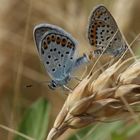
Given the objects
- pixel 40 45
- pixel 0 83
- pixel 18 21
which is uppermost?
pixel 40 45

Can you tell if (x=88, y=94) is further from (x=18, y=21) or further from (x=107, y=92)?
(x=18, y=21)

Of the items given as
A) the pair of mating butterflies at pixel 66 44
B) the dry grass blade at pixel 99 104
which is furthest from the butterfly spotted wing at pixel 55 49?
the dry grass blade at pixel 99 104

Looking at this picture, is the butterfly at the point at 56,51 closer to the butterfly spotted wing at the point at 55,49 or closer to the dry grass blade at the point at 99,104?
the butterfly spotted wing at the point at 55,49

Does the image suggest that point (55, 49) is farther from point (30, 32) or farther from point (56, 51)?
point (30, 32)

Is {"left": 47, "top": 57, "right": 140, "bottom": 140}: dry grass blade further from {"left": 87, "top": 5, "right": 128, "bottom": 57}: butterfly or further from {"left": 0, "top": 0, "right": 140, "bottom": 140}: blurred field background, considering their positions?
{"left": 0, "top": 0, "right": 140, "bottom": 140}: blurred field background

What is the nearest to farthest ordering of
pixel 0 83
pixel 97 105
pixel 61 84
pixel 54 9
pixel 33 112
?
1. pixel 97 105
2. pixel 61 84
3. pixel 33 112
4. pixel 0 83
5. pixel 54 9

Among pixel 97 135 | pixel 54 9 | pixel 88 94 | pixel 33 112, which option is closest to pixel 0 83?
pixel 54 9

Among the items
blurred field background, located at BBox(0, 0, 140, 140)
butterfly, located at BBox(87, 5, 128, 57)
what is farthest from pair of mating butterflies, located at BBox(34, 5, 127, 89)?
blurred field background, located at BBox(0, 0, 140, 140)

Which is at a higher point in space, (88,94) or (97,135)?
(88,94)
